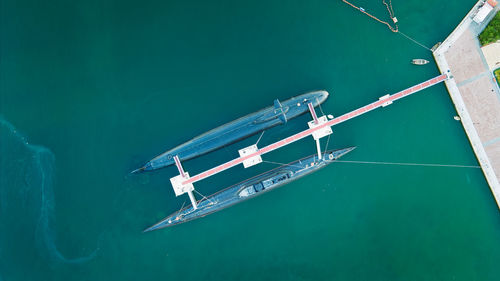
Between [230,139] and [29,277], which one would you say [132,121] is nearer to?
[230,139]

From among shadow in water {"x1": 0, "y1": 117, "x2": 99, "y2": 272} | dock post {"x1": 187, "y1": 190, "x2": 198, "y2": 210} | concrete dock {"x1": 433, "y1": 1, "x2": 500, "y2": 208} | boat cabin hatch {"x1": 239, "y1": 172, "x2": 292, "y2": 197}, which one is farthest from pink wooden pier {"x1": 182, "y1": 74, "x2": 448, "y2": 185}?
shadow in water {"x1": 0, "y1": 117, "x2": 99, "y2": 272}

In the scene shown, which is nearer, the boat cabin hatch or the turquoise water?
the boat cabin hatch

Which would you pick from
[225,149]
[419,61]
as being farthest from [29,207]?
[419,61]

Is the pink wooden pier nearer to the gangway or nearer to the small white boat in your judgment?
the gangway

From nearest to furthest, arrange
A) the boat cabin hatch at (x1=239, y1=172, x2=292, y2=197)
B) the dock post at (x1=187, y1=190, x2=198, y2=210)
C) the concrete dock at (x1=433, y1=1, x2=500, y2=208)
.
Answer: the dock post at (x1=187, y1=190, x2=198, y2=210), the boat cabin hatch at (x1=239, y1=172, x2=292, y2=197), the concrete dock at (x1=433, y1=1, x2=500, y2=208)

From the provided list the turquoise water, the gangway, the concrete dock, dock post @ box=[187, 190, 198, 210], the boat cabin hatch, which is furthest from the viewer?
the concrete dock

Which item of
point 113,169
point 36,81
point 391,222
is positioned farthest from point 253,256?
point 36,81
